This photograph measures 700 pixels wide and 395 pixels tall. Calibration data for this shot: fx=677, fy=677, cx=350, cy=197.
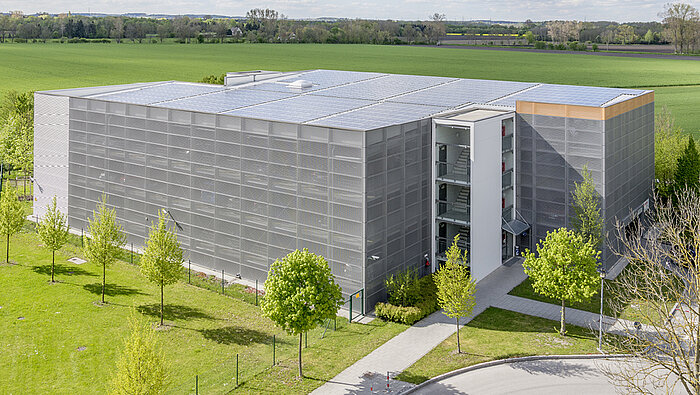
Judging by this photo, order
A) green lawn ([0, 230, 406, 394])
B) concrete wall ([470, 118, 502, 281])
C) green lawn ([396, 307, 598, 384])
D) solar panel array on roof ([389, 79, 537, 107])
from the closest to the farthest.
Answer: green lawn ([0, 230, 406, 394]) < green lawn ([396, 307, 598, 384]) < concrete wall ([470, 118, 502, 281]) < solar panel array on roof ([389, 79, 537, 107])

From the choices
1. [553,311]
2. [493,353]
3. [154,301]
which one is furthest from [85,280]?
[553,311]

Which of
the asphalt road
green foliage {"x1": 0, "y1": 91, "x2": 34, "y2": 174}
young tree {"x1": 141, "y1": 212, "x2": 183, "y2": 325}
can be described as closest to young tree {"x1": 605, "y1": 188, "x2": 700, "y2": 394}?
the asphalt road

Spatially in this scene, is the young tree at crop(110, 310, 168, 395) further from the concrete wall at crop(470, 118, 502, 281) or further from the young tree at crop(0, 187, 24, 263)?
the young tree at crop(0, 187, 24, 263)

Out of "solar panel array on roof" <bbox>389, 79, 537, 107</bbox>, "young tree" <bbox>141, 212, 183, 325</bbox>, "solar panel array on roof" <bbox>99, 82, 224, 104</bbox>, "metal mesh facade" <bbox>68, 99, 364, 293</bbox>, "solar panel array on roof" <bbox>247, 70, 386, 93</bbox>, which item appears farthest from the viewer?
"solar panel array on roof" <bbox>247, 70, 386, 93</bbox>

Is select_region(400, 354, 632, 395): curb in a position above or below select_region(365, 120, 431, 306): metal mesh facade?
below

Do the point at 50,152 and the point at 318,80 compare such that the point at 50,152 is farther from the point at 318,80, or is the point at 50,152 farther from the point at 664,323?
the point at 664,323

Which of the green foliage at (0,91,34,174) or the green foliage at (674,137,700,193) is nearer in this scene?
the green foliage at (674,137,700,193)

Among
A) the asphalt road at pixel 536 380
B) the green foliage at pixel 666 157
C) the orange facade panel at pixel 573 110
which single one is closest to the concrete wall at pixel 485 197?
the orange facade panel at pixel 573 110
